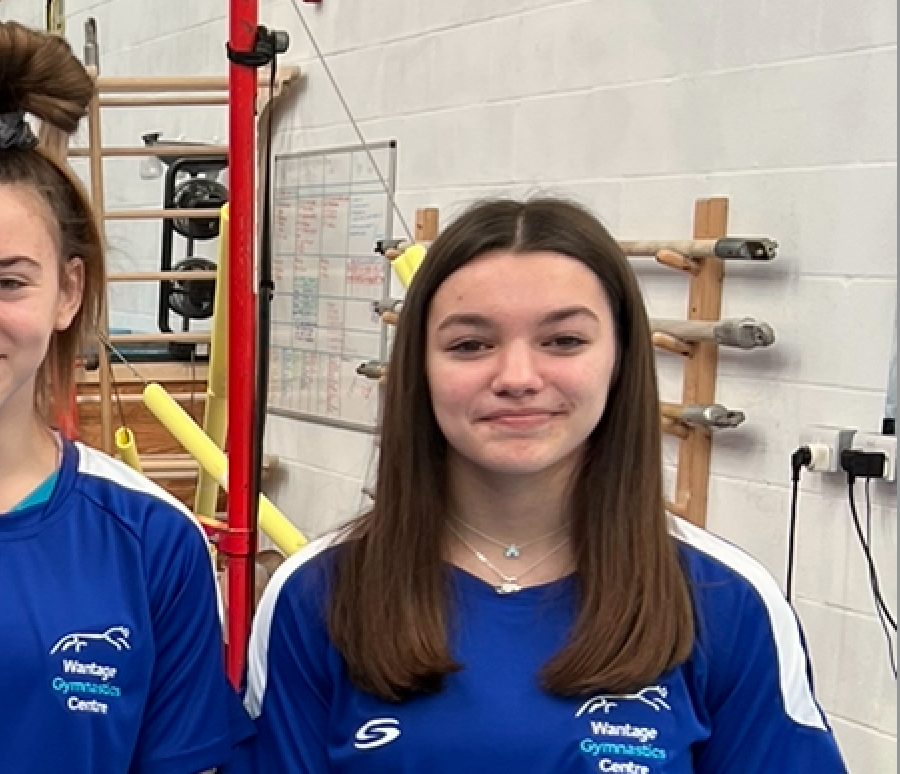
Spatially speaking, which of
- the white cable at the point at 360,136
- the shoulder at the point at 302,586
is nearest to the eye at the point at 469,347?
the shoulder at the point at 302,586

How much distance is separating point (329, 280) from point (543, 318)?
268cm

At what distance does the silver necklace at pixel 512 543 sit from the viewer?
1.28 metres

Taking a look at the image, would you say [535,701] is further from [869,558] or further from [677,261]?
[677,261]

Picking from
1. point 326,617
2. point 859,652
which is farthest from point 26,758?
point 859,652

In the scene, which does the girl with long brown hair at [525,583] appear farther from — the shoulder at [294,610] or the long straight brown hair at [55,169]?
the long straight brown hair at [55,169]

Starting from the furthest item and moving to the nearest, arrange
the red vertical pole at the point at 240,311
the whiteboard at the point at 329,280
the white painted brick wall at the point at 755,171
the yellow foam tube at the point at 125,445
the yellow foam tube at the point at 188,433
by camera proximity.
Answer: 1. the whiteboard at the point at 329,280
2. the white painted brick wall at the point at 755,171
3. the yellow foam tube at the point at 188,433
4. the yellow foam tube at the point at 125,445
5. the red vertical pole at the point at 240,311

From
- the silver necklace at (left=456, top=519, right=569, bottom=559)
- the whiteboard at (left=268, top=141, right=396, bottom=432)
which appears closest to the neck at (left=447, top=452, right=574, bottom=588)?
the silver necklace at (left=456, top=519, right=569, bottom=559)

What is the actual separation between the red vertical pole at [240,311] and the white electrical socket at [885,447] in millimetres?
1057

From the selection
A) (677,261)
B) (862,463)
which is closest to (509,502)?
(862,463)

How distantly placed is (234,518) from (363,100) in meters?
1.97

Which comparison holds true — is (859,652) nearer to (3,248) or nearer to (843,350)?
(843,350)

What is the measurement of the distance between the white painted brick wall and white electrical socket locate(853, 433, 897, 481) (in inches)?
1.3

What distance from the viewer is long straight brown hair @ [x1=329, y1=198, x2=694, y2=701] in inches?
46.7

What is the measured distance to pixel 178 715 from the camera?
4.23 ft
